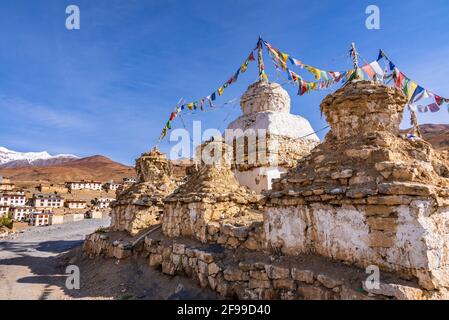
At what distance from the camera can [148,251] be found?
945 cm

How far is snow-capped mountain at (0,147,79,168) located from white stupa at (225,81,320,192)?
125344mm

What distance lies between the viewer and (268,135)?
13.4 meters

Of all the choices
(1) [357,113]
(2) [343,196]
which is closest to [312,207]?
(2) [343,196]

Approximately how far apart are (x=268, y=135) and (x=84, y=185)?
5906cm

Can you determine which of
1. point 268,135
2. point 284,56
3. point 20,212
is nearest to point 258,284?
point 268,135

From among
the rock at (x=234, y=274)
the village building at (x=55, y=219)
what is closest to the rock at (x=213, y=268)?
the rock at (x=234, y=274)

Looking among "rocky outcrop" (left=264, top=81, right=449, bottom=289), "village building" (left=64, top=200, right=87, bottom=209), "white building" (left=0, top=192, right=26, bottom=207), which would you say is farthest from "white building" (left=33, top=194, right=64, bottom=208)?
"rocky outcrop" (left=264, top=81, right=449, bottom=289)

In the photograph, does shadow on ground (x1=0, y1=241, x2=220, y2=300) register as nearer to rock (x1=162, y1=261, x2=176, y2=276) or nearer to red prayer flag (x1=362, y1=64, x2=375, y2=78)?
rock (x1=162, y1=261, x2=176, y2=276)

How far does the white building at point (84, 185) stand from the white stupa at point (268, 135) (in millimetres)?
54780

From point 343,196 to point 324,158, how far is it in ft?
4.26

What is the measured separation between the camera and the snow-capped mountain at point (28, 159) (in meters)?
121

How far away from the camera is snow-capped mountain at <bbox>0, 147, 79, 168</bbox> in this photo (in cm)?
12062
